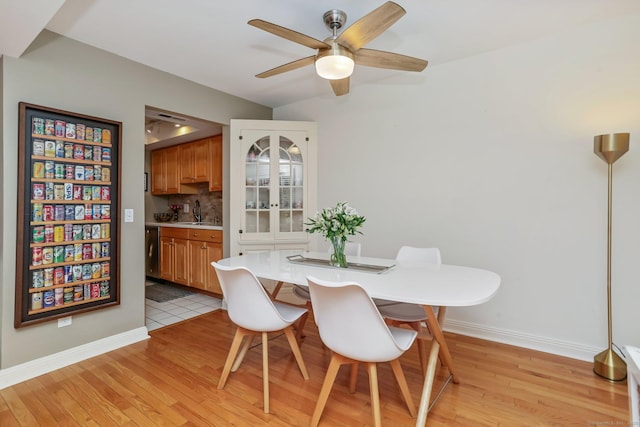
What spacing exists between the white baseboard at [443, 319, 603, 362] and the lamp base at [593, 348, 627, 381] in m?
0.19

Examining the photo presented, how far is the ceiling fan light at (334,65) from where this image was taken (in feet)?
6.01

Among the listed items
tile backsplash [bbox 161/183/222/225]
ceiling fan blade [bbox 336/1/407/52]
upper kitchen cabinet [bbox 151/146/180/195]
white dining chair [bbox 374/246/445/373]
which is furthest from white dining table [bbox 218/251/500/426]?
upper kitchen cabinet [bbox 151/146/180/195]

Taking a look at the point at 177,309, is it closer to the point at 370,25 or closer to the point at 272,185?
the point at 272,185

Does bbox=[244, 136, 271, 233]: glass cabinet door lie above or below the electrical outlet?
above

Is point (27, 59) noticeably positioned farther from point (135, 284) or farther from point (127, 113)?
point (135, 284)

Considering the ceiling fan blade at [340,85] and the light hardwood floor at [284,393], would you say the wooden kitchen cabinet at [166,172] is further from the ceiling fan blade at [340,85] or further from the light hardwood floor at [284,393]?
the ceiling fan blade at [340,85]

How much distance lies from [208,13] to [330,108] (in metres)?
1.78

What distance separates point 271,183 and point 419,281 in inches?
91.0

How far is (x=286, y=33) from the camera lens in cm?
173

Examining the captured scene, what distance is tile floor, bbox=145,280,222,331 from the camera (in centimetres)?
320

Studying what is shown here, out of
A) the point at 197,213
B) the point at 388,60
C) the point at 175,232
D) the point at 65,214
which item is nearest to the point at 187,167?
the point at 197,213

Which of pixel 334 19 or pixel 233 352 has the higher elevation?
pixel 334 19

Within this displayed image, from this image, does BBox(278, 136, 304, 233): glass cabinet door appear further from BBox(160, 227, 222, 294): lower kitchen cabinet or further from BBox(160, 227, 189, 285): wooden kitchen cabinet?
BBox(160, 227, 189, 285): wooden kitchen cabinet

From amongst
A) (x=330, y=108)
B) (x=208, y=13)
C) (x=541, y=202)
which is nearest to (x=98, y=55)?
(x=208, y=13)
